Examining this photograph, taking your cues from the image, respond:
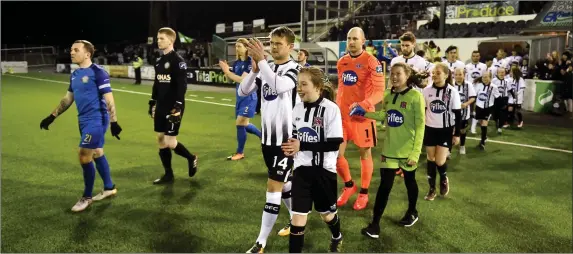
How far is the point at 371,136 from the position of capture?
5383 mm

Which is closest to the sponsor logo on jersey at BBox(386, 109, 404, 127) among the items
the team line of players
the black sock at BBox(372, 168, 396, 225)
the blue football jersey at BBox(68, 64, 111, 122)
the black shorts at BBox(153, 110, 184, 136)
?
the team line of players

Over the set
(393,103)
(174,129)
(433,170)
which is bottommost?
(433,170)

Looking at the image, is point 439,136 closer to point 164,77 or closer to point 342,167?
point 342,167

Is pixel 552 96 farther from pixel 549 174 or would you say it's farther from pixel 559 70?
pixel 549 174

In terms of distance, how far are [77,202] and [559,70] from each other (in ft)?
50.9

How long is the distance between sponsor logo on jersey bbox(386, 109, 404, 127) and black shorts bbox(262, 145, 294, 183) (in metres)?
1.25

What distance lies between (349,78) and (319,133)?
205 cm

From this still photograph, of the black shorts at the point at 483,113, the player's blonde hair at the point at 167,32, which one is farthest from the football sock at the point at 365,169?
the black shorts at the point at 483,113

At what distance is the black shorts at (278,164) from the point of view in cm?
400

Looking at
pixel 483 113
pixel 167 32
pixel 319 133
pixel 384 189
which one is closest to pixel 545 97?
pixel 483 113

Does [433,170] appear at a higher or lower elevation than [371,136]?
lower

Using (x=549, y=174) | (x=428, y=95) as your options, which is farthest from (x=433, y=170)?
(x=549, y=174)

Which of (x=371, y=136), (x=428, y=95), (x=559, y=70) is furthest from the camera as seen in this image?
(x=559, y=70)

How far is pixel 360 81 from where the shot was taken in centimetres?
537
